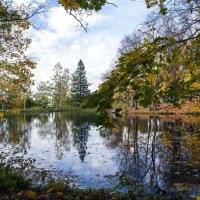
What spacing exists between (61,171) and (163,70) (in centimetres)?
888

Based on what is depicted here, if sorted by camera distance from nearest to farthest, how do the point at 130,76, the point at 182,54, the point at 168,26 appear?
the point at 130,76, the point at 182,54, the point at 168,26

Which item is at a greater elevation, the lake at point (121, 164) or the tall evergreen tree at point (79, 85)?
the tall evergreen tree at point (79, 85)

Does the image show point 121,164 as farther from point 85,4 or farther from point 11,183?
point 85,4

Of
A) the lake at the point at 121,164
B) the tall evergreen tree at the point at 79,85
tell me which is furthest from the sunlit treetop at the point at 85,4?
the tall evergreen tree at the point at 79,85

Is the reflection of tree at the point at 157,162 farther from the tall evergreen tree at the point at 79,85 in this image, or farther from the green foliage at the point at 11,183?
the tall evergreen tree at the point at 79,85

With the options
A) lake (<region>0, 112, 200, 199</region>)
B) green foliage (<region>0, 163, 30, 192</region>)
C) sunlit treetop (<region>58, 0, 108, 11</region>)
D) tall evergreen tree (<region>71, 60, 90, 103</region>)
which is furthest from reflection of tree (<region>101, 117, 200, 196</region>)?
tall evergreen tree (<region>71, 60, 90, 103</region>)

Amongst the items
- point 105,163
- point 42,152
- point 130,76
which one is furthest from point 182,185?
point 42,152

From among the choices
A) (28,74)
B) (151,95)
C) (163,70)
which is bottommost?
(151,95)

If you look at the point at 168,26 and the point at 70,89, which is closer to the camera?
the point at 168,26

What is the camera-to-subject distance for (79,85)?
92062mm

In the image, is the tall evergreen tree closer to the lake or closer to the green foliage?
the lake

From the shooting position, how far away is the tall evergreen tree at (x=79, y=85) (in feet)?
294

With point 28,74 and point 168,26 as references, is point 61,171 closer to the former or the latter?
point 28,74

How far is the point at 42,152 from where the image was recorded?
1767 centimetres
